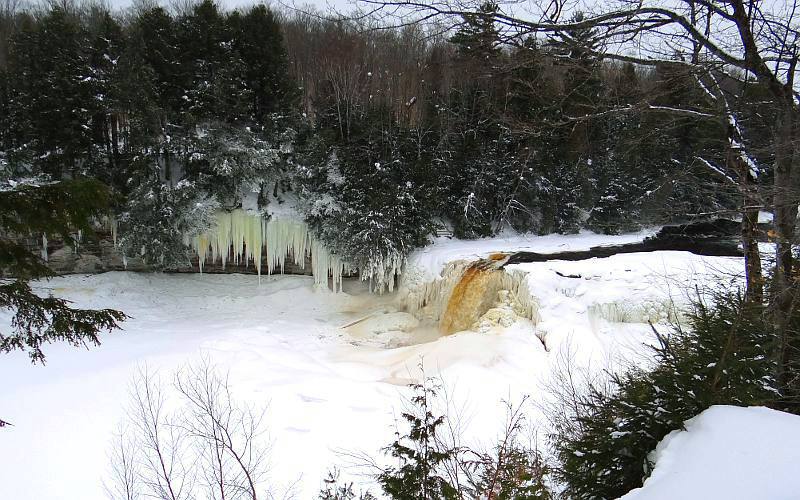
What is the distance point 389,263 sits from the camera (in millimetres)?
13000

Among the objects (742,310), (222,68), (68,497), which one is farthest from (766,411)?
(222,68)

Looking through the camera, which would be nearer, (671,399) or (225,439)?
(671,399)

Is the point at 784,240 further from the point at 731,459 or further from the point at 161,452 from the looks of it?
the point at 161,452

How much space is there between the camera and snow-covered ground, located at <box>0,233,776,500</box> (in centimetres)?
619

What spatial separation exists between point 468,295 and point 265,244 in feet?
23.5

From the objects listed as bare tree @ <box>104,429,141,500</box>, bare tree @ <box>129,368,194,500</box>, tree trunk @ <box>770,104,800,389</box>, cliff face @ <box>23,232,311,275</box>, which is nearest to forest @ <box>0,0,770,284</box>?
cliff face @ <box>23,232,311,275</box>

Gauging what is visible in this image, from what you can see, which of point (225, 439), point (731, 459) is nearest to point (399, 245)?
point (225, 439)

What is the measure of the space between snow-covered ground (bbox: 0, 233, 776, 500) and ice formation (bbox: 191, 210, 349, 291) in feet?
3.18

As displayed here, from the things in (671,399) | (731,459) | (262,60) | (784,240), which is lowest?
(671,399)

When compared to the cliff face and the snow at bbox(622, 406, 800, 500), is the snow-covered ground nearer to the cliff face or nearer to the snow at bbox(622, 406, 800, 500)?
the cliff face

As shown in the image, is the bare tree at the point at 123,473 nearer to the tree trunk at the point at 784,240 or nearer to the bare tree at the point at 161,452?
the bare tree at the point at 161,452

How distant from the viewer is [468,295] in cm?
1102

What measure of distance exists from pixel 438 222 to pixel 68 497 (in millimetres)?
12005

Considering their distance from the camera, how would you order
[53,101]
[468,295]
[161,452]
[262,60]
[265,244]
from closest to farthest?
[161,452] → [468,295] → [53,101] → [265,244] → [262,60]
